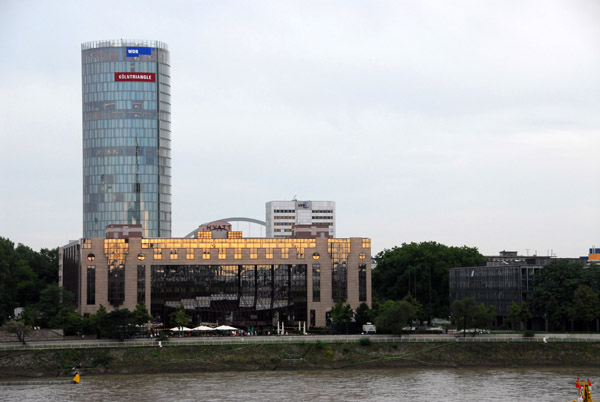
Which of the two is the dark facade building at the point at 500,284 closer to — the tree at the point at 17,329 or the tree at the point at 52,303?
the tree at the point at 52,303

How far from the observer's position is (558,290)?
157 metres

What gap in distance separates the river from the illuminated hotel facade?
50.6 m

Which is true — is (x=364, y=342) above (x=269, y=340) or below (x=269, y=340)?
below

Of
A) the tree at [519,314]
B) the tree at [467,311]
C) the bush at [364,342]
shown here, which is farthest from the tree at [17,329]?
the tree at [519,314]

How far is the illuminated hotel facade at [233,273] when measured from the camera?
168 metres

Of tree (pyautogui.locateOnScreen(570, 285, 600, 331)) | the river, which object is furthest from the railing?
tree (pyautogui.locateOnScreen(570, 285, 600, 331))

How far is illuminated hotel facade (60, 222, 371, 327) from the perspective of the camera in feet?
551

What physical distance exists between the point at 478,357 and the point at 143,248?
7101 cm

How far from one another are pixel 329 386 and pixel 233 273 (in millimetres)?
70590

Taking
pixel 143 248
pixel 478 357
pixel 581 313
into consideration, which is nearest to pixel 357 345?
pixel 478 357

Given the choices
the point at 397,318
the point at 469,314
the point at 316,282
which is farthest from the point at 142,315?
the point at 469,314

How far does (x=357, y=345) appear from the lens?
420 feet

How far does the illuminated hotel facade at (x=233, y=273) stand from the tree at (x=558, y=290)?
32.7 m

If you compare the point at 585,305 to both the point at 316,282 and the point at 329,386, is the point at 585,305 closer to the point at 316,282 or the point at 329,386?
the point at 316,282
